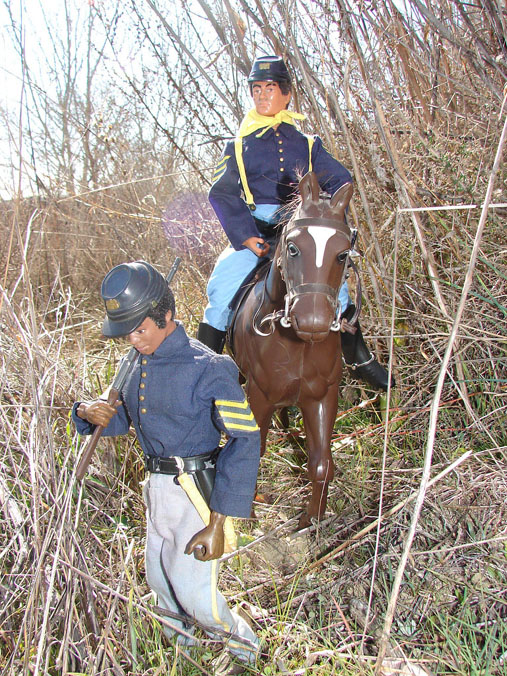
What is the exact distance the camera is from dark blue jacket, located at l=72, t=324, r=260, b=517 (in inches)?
80.4

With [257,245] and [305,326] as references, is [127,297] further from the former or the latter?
[257,245]

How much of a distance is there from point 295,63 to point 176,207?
3295 millimetres

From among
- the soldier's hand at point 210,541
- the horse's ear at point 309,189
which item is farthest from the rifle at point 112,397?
the horse's ear at point 309,189

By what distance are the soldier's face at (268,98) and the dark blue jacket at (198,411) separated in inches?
72.8

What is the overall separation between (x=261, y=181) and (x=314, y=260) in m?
1.18

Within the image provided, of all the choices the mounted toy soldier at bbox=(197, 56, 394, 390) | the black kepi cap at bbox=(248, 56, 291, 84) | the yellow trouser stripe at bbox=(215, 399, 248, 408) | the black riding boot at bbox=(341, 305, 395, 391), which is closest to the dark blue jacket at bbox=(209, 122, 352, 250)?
the mounted toy soldier at bbox=(197, 56, 394, 390)

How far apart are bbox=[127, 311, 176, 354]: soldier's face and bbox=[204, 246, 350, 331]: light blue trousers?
138 centimetres

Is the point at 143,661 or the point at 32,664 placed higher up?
the point at 32,664

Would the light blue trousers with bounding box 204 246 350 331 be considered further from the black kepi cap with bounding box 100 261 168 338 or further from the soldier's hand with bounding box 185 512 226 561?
the soldier's hand with bounding box 185 512 226 561

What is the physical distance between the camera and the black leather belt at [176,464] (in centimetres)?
213

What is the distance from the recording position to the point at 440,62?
4.10 meters

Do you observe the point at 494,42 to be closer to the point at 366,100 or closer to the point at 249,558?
the point at 366,100

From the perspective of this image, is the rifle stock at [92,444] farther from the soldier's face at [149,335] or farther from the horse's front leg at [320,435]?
the horse's front leg at [320,435]

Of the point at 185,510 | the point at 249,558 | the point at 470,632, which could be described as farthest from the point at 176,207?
the point at 470,632
